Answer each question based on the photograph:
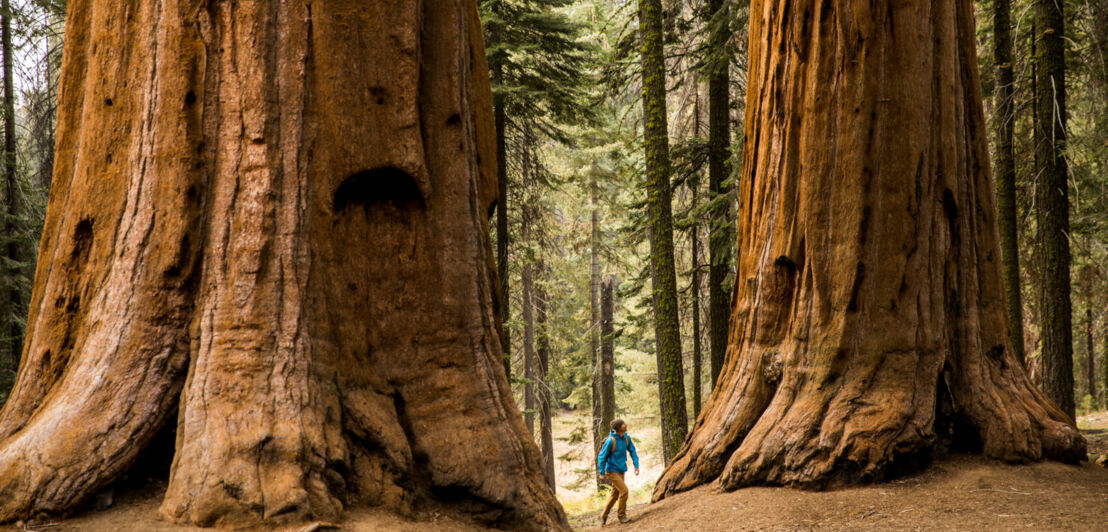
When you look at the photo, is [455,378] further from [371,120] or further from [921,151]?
[921,151]

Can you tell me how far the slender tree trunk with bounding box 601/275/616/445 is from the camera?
2277 cm

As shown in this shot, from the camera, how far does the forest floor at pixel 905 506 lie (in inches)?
175

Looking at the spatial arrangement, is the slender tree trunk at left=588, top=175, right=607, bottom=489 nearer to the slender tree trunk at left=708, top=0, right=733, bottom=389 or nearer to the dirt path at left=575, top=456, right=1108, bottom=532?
the slender tree trunk at left=708, top=0, right=733, bottom=389

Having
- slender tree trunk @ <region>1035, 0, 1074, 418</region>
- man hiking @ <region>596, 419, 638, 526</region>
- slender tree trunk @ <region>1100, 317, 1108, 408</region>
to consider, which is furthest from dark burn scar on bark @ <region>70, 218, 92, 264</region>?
slender tree trunk @ <region>1100, 317, 1108, 408</region>

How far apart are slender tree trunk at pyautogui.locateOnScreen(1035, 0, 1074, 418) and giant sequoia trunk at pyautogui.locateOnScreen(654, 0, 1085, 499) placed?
3.11 metres

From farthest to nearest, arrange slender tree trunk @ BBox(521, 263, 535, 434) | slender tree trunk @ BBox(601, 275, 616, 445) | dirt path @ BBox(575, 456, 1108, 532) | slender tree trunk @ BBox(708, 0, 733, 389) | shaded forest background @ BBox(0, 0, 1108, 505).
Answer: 1. slender tree trunk @ BBox(601, 275, 616, 445)
2. slender tree trunk @ BBox(521, 263, 535, 434)
3. slender tree trunk @ BBox(708, 0, 733, 389)
4. shaded forest background @ BBox(0, 0, 1108, 505)
5. dirt path @ BBox(575, 456, 1108, 532)

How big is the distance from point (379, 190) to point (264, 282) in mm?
1117

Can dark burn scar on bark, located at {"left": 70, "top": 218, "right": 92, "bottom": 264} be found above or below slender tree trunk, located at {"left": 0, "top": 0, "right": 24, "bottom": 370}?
below

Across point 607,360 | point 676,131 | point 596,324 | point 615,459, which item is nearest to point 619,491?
point 615,459

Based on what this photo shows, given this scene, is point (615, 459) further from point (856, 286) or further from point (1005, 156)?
point (1005, 156)

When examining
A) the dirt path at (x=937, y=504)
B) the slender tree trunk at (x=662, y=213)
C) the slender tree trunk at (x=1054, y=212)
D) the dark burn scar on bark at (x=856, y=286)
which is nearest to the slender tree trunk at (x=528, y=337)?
the slender tree trunk at (x=662, y=213)

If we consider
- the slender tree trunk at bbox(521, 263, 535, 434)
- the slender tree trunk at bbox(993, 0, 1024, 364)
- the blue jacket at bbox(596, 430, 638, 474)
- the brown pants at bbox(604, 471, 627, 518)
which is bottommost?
the brown pants at bbox(604, 471, 627, 518)

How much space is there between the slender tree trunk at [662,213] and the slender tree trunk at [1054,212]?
512 centimetres

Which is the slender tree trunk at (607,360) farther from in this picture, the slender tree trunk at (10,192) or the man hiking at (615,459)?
the slender tree trunk at (10,192)
